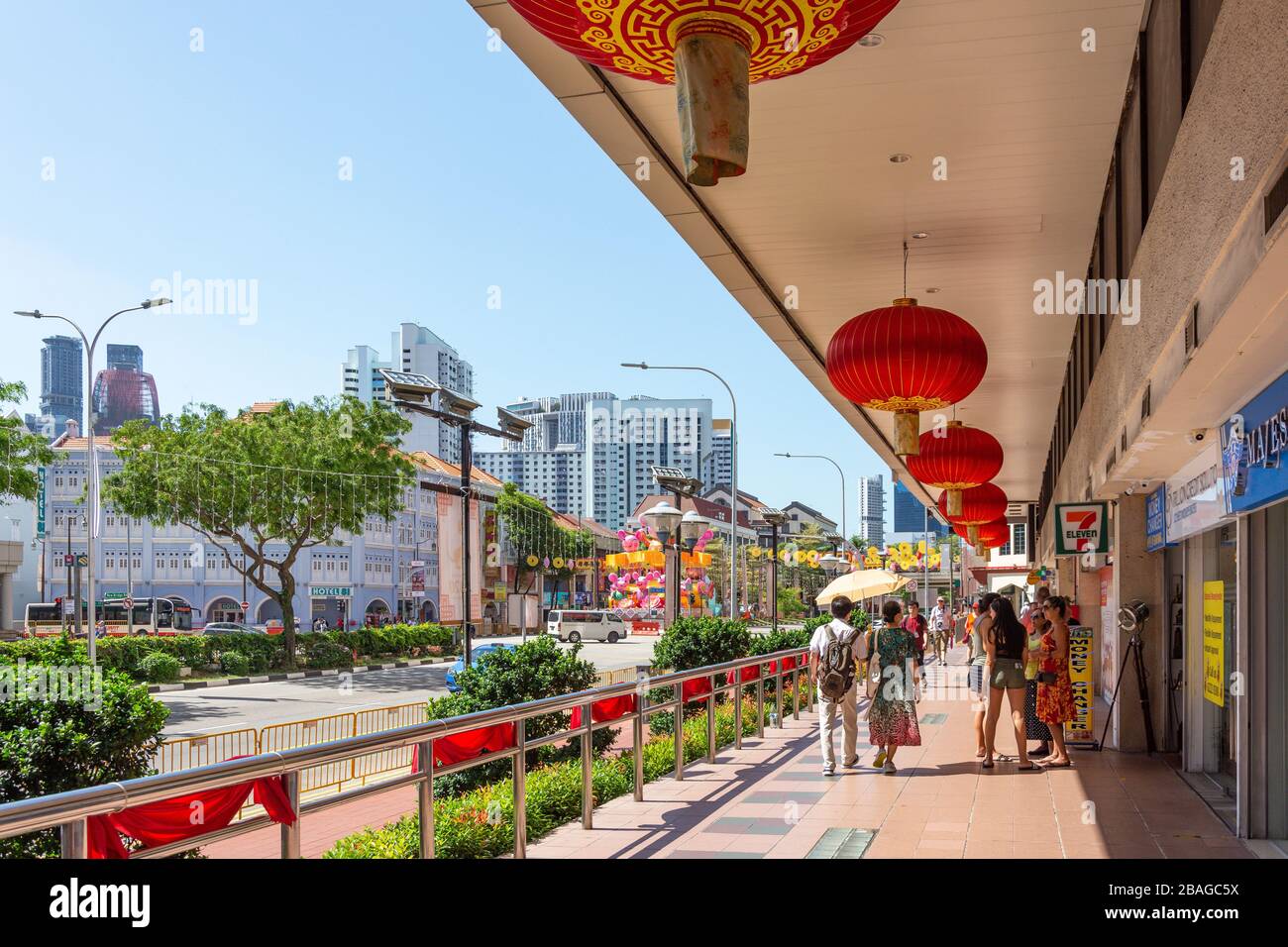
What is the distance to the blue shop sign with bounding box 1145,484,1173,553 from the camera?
10.6 m

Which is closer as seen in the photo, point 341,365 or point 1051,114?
point 1051,114

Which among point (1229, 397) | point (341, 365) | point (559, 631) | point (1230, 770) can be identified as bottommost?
point (559, 631)

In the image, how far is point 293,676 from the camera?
36.5 metres

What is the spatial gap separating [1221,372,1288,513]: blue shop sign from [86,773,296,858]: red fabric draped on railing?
508 cm

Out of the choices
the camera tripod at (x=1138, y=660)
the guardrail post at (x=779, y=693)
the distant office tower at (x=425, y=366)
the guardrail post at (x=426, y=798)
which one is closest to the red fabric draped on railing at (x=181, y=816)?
the guardrail post at (x=426, y=798)

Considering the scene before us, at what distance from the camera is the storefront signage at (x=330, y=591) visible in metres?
70.9

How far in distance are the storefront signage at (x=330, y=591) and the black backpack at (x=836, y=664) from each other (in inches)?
2496

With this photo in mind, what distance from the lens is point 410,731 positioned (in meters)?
5.67

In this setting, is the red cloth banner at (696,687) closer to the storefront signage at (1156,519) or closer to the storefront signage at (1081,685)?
the storefront signage at (1081,685)

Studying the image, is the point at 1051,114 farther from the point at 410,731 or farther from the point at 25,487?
the point at 25,487

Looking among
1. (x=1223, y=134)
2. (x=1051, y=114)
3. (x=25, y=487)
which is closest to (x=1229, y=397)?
Answer: (x=1051, y=114)

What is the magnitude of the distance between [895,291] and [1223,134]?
22.8ft

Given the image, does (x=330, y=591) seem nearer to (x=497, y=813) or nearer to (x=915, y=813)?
(x=915, y=813)

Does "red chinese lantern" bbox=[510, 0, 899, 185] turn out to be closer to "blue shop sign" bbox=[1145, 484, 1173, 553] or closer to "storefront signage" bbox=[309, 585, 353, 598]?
"blue shop sign" bbox=[1145, 484, 1173, 553]
